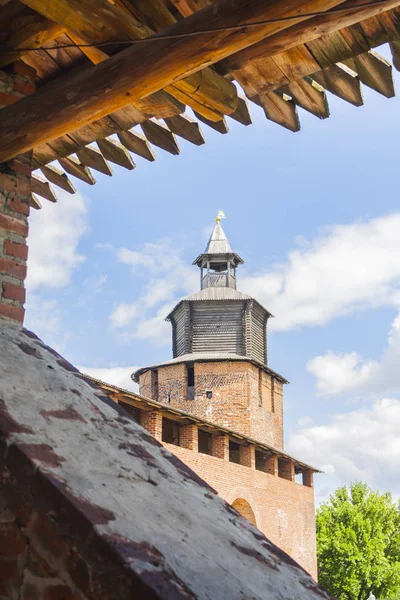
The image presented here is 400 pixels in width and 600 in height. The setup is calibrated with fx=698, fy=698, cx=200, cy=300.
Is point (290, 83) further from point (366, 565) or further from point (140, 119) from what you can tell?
point (366, 565)

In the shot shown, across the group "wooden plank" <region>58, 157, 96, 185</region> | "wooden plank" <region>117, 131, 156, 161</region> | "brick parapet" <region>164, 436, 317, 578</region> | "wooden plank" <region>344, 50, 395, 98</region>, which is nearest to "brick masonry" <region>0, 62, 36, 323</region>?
"wooden plank" <region>117, 131, 156, 161</region>

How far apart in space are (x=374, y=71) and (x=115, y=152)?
1.62 meters

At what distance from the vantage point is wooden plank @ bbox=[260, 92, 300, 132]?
3.16 meters

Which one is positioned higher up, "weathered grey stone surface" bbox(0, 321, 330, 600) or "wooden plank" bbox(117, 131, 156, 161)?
"wooden plank" bbox(117, 131, 156, 161)

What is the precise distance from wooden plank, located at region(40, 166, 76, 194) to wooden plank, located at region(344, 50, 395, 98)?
2113mm

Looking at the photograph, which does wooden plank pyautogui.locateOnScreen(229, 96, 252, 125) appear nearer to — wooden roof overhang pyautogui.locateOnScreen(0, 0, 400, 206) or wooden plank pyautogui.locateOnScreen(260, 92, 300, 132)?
wooden roof overhang pyautogui.locateOnScreen(0, 0, 400, 206)

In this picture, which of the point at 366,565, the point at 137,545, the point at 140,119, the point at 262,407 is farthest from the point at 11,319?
the point at 366,565

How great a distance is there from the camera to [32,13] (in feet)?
9.75

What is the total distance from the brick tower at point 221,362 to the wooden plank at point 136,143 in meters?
24.8

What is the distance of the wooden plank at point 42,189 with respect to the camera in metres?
4.56

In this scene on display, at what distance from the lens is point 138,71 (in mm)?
2555

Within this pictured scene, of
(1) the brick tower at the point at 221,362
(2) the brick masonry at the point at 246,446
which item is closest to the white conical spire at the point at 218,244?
(1) the brick tower at the point at 221,362

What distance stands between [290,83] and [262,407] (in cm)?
2703

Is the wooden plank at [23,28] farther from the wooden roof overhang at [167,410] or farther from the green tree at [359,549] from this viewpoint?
the green tree at [359,549]
